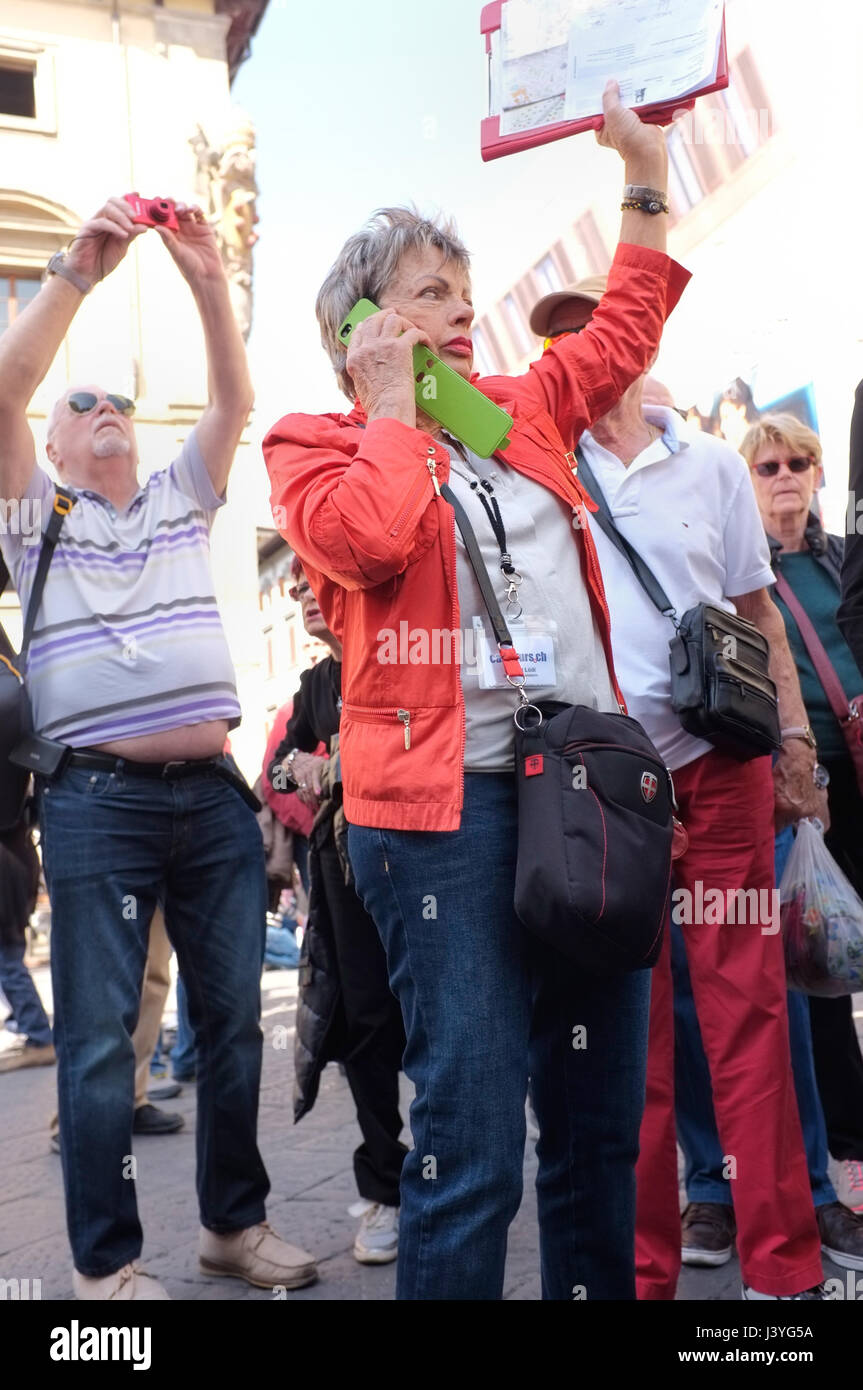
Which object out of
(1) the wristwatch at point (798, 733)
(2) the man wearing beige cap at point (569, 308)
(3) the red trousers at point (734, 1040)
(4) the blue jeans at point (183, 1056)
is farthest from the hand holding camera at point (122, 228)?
(4) the blue jeans at point (183, 1056)

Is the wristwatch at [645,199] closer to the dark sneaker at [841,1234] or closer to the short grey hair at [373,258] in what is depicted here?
the short grey hair at [373,258]

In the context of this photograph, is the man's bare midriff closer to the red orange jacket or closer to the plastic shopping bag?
the red orange jacket

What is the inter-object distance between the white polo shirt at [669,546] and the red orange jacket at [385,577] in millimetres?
603

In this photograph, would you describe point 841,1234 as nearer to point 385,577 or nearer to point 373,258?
point 385,577

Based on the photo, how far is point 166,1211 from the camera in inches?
141

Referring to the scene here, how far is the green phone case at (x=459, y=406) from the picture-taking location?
1.98m

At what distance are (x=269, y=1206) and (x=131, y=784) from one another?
4.50 ft

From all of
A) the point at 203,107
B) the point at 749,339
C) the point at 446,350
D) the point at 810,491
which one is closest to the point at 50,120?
the point at 203,107

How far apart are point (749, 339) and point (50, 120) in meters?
10.3

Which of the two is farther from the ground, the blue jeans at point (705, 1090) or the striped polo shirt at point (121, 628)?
the striped polo shirt at point (121, 628)

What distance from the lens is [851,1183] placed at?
342 centimetres

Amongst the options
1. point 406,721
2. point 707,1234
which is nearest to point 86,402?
point 406,721

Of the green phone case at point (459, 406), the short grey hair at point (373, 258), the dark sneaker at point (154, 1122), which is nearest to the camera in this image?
the green phone case at point (459, 406)

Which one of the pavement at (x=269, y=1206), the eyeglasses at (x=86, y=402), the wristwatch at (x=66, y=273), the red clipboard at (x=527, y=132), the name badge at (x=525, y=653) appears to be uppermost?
the red clipboard at (x=527, y=132)
